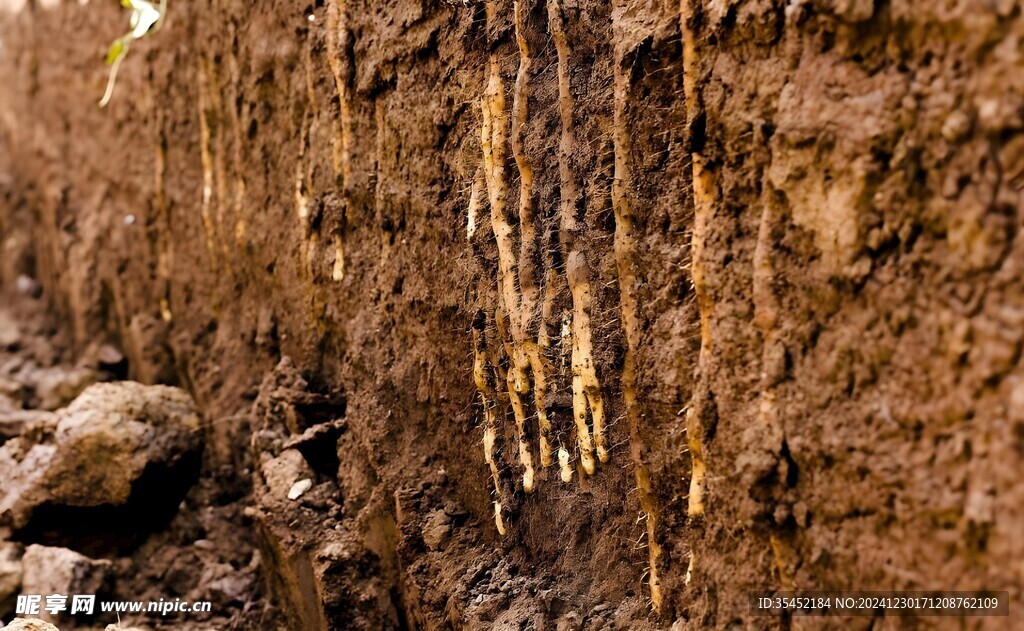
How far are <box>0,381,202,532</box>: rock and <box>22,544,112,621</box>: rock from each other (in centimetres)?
8

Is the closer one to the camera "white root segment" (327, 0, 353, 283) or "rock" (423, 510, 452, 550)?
"rock" (423, 510, 452, 550)

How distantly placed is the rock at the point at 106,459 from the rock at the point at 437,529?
91 cm

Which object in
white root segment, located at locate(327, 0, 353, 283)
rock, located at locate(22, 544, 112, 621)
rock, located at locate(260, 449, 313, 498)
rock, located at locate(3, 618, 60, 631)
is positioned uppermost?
white root segment, located at locate(327, 0, 353, 283)

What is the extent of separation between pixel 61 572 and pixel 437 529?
3.29ft

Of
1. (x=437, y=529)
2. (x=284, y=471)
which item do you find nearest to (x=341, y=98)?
(x=284, y=471)

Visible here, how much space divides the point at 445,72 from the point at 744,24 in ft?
2.50

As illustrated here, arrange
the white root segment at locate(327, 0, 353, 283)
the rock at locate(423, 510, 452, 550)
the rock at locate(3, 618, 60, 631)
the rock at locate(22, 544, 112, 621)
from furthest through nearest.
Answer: the rock at locate(22, 544, 112, 621)
the white root segment at locate(327, 0, 353, 283)
the rock at locate(423, 510, 452, 550)
the rock at locate(3, 618, 60, 631)

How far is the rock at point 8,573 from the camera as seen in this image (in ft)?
7.43

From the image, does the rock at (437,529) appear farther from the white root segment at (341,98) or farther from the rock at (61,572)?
the rock at (61,572)

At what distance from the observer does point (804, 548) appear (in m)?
1.14

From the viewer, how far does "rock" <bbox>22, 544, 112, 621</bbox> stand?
7.32 ft

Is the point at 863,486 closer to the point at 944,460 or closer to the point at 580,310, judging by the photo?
the point at 944,460

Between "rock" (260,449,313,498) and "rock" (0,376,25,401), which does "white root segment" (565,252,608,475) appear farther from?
"rock" (0,376,25,401)

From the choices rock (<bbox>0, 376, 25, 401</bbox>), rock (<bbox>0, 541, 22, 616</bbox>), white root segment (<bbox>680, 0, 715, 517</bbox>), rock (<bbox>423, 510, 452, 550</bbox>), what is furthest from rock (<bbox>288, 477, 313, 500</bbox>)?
rock (<bbox>0, 376, 25, 401</bbox>)
